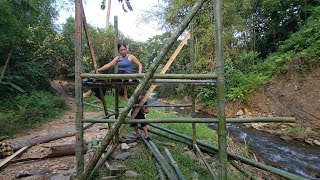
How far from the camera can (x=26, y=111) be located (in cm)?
760

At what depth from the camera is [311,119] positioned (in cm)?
889

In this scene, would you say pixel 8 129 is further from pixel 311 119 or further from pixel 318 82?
pixel 318 82

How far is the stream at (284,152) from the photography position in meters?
5.84

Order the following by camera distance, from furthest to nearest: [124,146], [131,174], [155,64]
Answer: [124,146] < [131,174] < [155,64]

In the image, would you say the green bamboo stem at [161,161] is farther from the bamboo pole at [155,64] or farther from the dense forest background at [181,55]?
the dense forest background at [181,55]

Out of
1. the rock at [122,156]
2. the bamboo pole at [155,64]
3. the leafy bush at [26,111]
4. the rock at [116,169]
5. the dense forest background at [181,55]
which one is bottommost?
the rock at [116,169]

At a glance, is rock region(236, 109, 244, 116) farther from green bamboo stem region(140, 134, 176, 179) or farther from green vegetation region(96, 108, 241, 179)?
green bamboo stem region(140, 134, 176, 179)

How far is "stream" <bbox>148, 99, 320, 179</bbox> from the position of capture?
19.2ft

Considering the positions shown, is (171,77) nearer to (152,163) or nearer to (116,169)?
(116,169)

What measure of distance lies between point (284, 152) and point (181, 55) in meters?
9.81

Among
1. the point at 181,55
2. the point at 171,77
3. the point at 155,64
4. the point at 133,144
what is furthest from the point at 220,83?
the point at 181,55

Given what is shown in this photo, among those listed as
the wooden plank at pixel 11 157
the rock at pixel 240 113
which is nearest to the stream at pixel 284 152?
the rock at pixel 240 113

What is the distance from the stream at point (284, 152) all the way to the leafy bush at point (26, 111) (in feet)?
21.9

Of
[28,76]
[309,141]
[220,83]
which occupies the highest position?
[28,76]
